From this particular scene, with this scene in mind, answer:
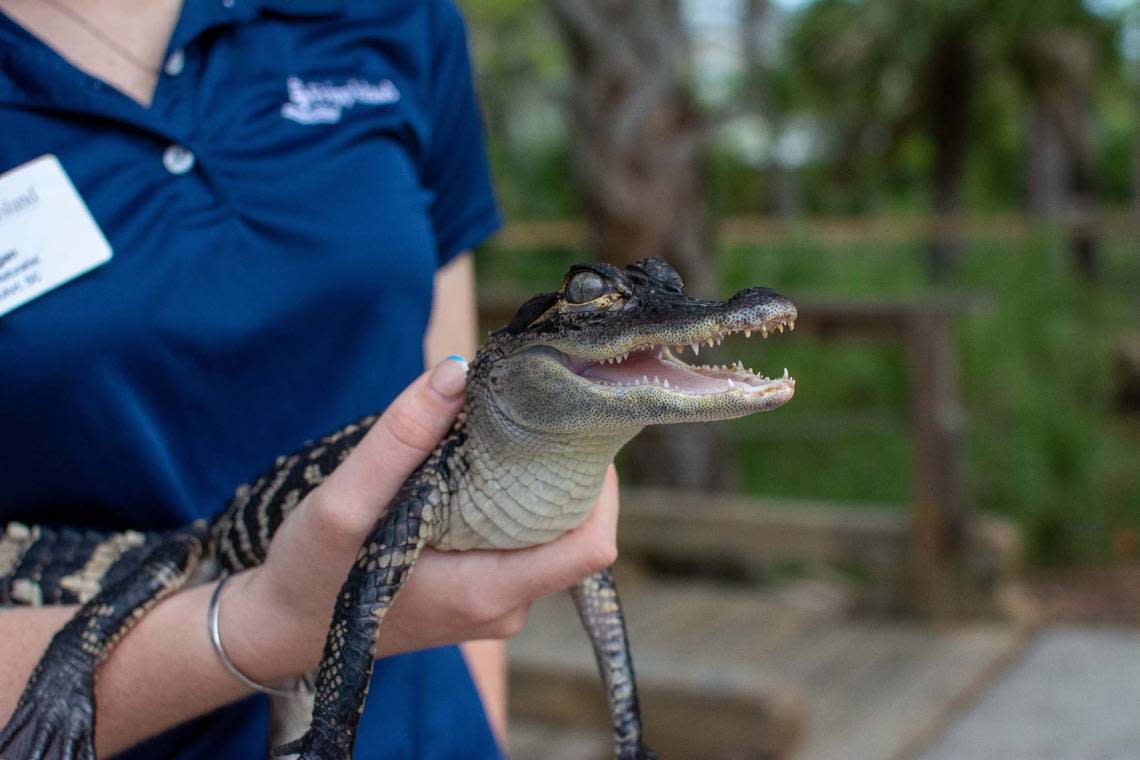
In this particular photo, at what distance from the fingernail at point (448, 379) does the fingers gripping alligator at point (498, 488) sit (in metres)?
0.12

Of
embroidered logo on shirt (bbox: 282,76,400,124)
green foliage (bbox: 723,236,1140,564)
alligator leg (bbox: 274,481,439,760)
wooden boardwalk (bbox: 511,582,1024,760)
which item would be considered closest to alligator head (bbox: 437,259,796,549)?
alligator leg (bbox: 274,481,439,760)

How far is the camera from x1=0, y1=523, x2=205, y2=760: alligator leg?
145 centimetres

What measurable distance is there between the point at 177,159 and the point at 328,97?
26 centimetres

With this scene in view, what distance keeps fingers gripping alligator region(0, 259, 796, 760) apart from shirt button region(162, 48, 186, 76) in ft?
1.76

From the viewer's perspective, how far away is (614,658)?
167cm

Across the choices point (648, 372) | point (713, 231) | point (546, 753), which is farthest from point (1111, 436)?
point (648, 372)

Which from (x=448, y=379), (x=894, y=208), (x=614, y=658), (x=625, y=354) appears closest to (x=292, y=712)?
(x=614, y=658)

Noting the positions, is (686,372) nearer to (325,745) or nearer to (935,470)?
(325,745)

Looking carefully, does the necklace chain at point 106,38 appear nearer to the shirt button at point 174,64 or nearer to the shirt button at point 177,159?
the shirt button at point 174,64

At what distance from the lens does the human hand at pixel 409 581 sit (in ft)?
4.45

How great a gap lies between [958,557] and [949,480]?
40 centimetres

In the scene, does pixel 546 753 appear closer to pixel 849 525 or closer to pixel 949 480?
pixel 849 525

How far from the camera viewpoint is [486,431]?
1508 millimetres

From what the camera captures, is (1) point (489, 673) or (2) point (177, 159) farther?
(1) point (489, 673)
